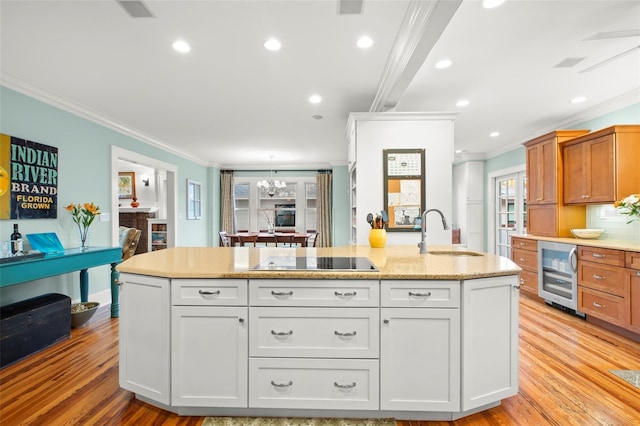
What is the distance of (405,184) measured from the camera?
362 centimetres

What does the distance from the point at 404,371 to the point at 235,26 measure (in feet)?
8.03

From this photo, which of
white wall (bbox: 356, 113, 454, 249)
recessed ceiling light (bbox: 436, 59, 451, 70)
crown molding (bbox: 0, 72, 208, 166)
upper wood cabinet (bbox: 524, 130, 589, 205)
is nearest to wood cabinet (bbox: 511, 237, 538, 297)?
upper wood cabinet (bbox: 524, 130, 589, 205)

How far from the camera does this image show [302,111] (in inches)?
156

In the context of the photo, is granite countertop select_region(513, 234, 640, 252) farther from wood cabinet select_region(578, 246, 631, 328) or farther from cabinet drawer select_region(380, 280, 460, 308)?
cabinet drawer select_region(380, 280, 460, 308)

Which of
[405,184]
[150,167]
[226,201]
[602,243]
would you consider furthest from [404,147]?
[226,201]

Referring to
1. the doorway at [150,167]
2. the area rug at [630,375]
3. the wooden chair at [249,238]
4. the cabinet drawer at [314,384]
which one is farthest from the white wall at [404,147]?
the doorway at [150,167]

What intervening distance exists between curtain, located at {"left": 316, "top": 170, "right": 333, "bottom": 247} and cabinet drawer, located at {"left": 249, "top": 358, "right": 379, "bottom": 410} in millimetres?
6319

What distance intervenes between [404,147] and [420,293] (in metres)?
2.31

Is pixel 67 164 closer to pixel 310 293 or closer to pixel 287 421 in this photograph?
pixel 310 293

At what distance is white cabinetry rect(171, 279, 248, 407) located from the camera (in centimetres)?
172

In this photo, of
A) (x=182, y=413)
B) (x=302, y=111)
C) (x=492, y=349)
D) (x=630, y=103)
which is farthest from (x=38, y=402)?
(x=630, y=103)

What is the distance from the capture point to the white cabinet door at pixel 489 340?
1.70m

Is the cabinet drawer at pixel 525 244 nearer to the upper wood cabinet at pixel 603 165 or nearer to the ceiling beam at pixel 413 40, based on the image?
the upper wood cabinet at pixel 603 165

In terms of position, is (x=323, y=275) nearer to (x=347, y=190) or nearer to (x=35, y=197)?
(x=35, y=197)
